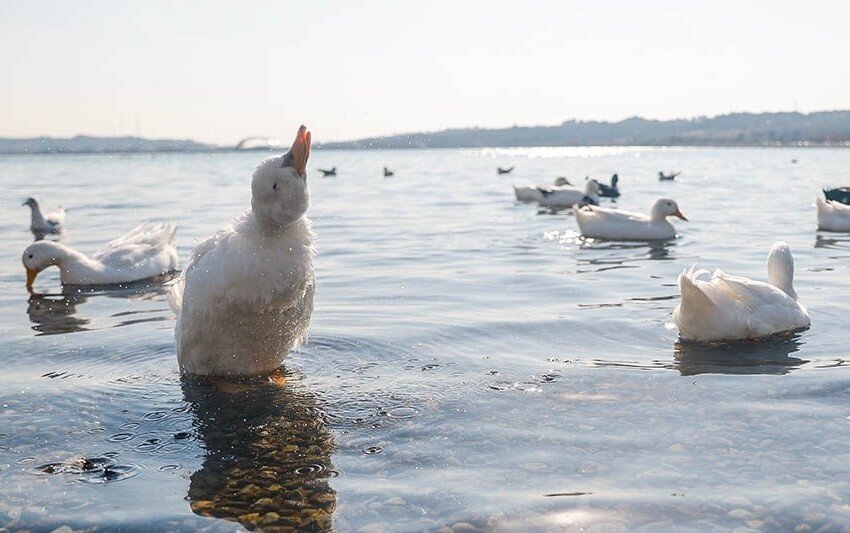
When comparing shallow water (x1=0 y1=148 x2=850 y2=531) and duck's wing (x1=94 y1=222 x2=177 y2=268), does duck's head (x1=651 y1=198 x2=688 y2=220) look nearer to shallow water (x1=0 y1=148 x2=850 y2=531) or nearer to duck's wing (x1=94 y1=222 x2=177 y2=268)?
shallow water (x1=0 y1=148 x2=850 y2=531)

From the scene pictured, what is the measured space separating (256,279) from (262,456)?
1435 millimetres

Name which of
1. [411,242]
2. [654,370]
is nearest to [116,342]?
[654,370]

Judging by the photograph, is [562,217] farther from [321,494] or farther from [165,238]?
[321,494]

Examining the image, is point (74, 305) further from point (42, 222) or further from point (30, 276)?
point (42, 222)

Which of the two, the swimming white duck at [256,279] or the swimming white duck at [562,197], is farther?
the swimming white duck at [562,197]

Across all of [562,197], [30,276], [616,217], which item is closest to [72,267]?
[30,276]

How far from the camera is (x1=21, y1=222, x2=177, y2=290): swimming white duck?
39.9ft

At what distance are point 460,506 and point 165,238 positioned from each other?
33.4 feet

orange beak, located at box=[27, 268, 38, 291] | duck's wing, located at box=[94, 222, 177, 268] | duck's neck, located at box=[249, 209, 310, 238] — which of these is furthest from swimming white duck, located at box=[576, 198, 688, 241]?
duck's neck, located at box=[249, 209, 310, 238]

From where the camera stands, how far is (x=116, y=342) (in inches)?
334

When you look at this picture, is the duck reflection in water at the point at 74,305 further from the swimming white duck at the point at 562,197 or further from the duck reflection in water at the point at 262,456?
the swimming white duck at the point at 562,197

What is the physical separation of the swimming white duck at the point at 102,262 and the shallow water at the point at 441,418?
367 mm

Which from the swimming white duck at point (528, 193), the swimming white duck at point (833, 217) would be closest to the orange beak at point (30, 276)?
the swimming white duck at point (833, 217)

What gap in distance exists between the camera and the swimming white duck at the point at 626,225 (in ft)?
55.6
